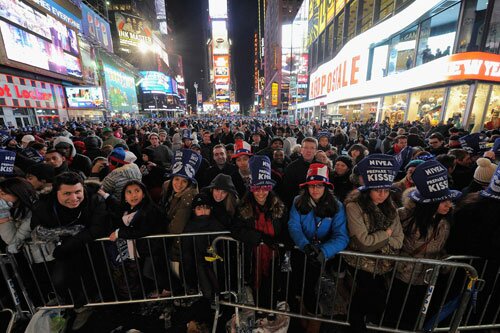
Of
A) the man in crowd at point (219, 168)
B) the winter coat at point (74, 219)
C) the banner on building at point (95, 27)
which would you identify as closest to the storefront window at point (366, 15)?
the man in crowd at point (219, 168)

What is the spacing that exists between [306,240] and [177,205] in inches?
72.2

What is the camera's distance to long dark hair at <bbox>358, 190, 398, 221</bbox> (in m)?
2.48

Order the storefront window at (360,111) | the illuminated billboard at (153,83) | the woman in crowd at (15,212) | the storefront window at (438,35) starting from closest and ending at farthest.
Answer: the woman in crowd at (15,212)
the storefront window at (438,35)
the storefront window at (360,111)
the illuminated billboard at (153,83)

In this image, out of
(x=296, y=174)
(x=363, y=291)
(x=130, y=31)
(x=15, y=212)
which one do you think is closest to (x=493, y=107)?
(x=296, y=174)

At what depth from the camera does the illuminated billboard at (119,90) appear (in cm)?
4031

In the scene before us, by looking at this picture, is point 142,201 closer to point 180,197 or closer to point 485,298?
point 180,197

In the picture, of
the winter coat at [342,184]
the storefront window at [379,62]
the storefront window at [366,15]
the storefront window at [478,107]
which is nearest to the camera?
the winter coat at [342,184]

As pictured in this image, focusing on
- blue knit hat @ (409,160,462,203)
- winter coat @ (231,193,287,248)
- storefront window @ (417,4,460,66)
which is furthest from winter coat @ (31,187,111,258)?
storefront window @ (417,4,460,66)

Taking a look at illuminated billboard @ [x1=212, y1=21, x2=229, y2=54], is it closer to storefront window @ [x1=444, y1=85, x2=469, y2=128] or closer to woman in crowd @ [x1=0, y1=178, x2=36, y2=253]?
storefront window @ [x1=444, y1=85, x2=469, y2=128]

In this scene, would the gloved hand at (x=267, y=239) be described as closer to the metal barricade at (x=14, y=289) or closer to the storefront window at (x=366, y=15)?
the metal barricade at (x=14, y=289)

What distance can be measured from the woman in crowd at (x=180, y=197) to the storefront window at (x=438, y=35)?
59.8 ft

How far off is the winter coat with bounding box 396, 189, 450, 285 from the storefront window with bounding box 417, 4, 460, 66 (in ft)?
55.3

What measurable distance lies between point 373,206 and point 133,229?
3015 millimetres

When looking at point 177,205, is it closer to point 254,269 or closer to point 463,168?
point 254,269
